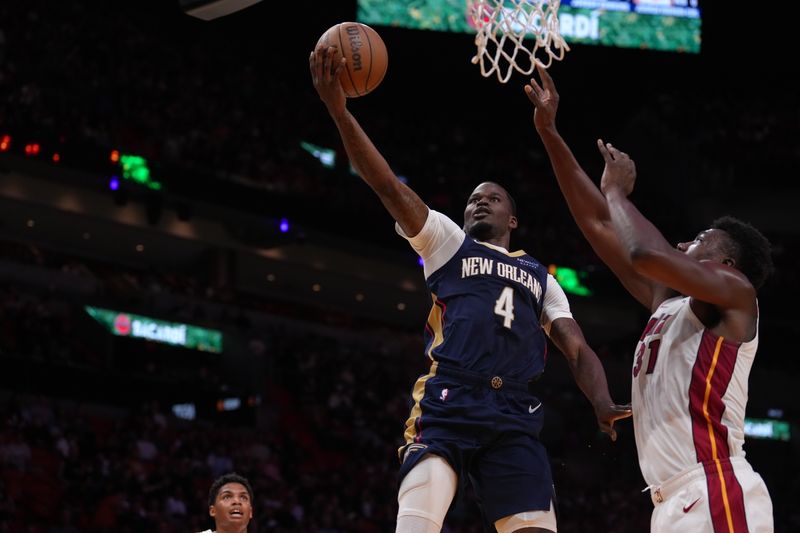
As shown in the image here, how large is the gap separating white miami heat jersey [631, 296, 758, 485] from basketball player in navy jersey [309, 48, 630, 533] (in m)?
0.45

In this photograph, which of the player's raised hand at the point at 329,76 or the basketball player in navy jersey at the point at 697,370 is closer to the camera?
the basketball player in navy jersey at the point at 697,370

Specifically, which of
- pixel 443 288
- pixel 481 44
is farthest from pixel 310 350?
pixel 443 288

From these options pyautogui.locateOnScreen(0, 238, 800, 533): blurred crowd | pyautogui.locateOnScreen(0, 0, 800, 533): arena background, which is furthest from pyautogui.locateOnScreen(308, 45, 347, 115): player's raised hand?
pyautogui.locateOnScreen(0, 0, 800, 533): arena background

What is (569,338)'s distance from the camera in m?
4.84

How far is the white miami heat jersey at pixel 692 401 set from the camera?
12.5ft

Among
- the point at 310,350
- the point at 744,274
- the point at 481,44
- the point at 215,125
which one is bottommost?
the point at 744,274

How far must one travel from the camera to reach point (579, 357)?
4.78 metres

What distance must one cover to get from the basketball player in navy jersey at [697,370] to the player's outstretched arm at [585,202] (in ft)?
1.33

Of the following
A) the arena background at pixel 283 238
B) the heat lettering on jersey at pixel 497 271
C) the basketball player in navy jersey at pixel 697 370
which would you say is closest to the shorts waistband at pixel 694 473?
the basketball player in navy jersey at pixel 697 370

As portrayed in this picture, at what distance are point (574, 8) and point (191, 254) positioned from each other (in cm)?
903

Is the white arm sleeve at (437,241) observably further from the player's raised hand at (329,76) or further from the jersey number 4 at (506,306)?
the player's raised hand at (329,76)

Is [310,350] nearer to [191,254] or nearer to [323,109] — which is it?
[191,254]

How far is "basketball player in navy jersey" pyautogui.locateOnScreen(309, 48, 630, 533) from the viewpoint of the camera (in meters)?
4.31

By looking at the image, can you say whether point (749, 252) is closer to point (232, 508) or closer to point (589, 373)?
point (589, 373)
